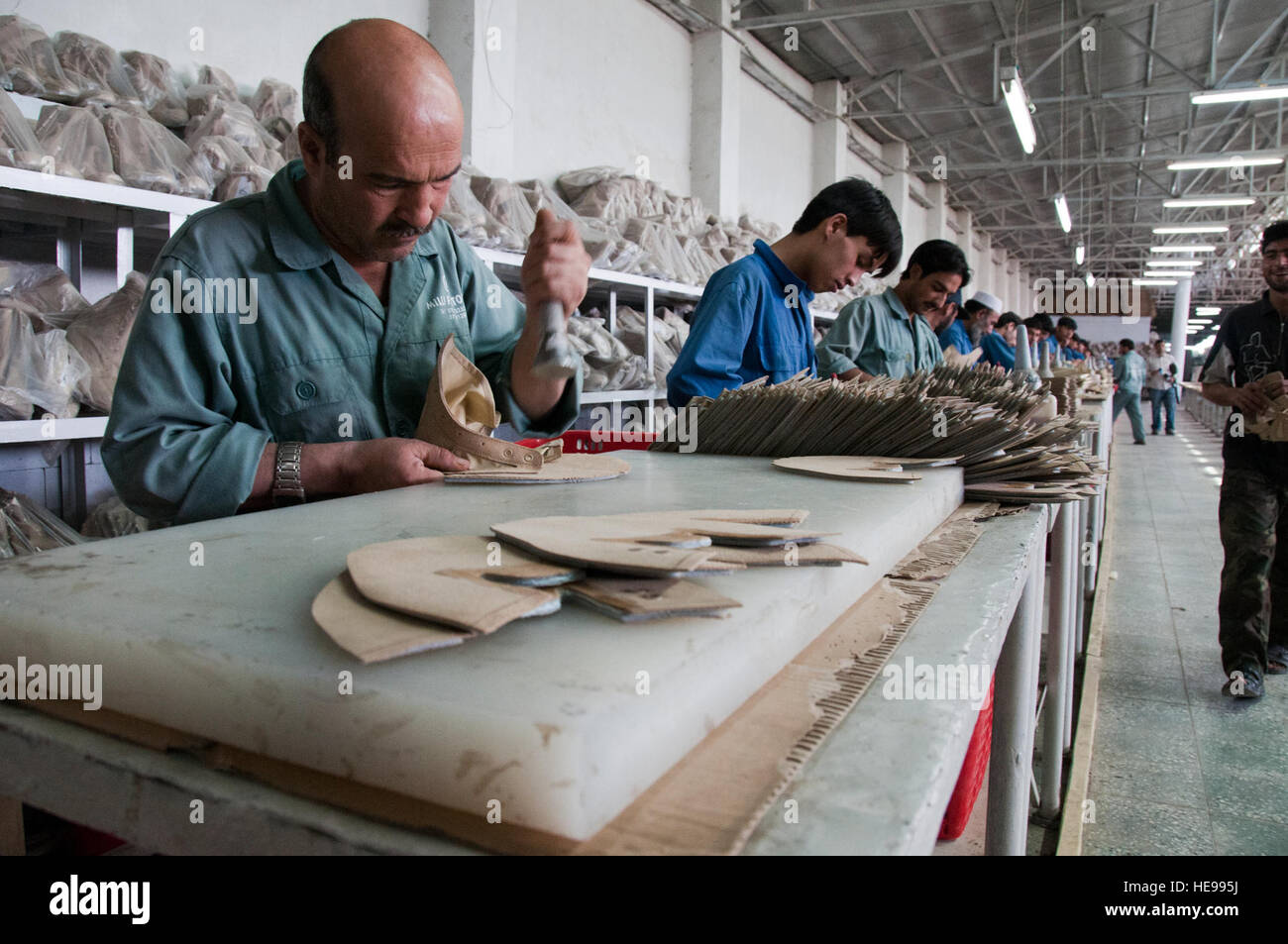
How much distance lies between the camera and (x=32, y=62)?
7.73 feet

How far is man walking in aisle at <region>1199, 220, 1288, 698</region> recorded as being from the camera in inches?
124

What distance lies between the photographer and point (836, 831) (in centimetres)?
44

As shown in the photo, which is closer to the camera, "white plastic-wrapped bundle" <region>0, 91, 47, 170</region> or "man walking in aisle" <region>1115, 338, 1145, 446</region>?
"white plastic-wrapped bundle" <region>0, 91, 47, 170</region>

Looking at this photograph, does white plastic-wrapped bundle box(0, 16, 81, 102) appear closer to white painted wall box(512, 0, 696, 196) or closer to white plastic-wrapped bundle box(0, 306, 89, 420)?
white plastic-wrapped bundle box(0, 306, 89, 420)

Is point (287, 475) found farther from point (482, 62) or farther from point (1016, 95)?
point (1016, 95)

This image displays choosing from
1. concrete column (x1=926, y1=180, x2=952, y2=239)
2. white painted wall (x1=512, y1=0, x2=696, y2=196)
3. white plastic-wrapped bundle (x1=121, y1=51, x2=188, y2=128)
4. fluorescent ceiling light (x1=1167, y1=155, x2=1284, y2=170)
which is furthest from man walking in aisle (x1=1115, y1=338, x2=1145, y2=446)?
white plastic-wrapped bundle (x1=121, y1=51, x2=188, y2=128)

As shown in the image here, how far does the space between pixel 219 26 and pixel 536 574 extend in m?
3.84

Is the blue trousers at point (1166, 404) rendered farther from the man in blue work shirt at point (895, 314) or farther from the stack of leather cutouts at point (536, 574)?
the stack of leather cutouts at point (536, 574)

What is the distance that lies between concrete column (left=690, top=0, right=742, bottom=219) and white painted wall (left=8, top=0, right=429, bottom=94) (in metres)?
3.51

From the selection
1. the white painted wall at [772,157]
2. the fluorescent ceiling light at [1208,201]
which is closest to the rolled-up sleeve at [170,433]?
the white painted wall at [772,157]

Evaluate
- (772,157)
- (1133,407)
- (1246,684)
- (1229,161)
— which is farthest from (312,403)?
(1133,407)

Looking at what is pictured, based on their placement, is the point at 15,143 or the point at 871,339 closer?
the point at 15,143
